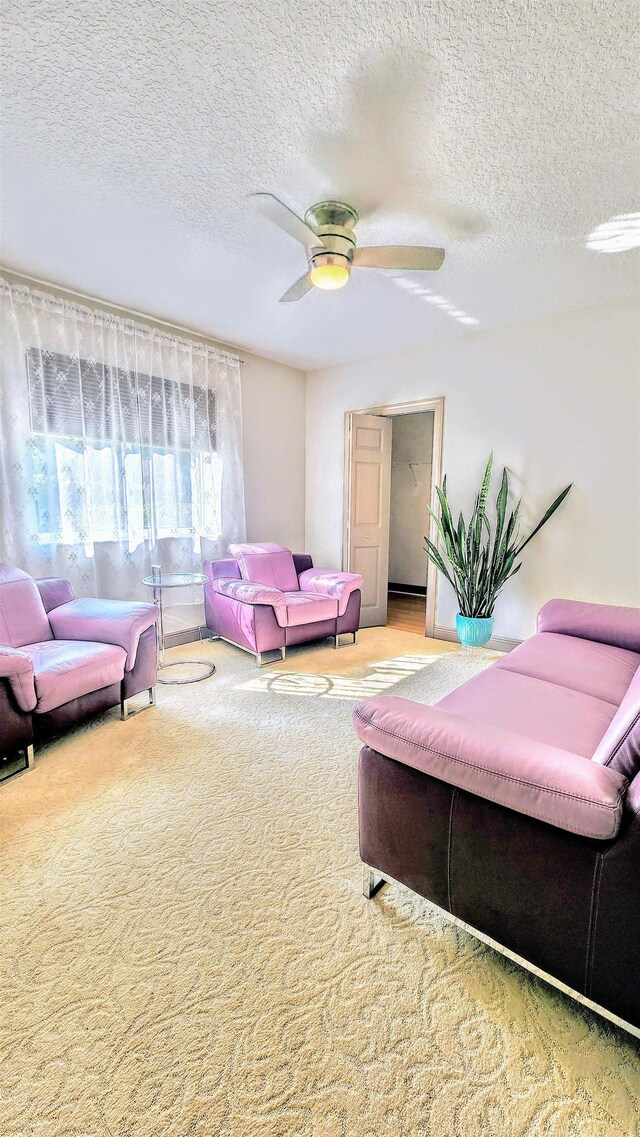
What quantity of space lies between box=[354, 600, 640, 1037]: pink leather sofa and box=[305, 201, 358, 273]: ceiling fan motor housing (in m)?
2.02

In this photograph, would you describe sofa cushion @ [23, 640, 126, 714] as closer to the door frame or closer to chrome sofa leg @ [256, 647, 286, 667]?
chrome sofa leg @ [256, 647, 286, 667]

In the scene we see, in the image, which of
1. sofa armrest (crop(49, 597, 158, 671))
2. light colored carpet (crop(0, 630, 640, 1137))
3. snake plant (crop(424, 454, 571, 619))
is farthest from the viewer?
snake plant (crop(424, 454, 571, 619))

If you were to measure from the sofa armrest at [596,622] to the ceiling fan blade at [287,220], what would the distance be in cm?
235

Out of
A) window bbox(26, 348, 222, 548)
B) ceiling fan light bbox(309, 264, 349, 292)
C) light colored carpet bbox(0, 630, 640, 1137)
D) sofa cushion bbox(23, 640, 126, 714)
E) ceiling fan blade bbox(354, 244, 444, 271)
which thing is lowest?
light colored carpet bbox(0, 630, 640, 1137)

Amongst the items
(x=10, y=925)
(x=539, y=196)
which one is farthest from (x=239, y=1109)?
(x=539, y=196)

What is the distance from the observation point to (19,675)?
196cm

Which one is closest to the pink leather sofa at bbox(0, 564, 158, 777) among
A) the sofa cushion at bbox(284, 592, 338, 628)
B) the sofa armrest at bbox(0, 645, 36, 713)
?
the sofa armrest at bbox(0, 645, 36, 713)

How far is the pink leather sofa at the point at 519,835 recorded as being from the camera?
36.7 inches

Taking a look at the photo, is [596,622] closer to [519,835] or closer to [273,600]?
[519,835]

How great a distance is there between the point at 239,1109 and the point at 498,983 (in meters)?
0.67

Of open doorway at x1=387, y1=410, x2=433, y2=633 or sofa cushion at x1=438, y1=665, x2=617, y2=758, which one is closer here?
sofa cushion at x1=438, y1=665, x2=617, y2=758

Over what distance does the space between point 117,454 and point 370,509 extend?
2439 mm

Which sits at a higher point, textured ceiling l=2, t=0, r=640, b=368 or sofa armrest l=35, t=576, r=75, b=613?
textured ceiling l=2, t=0, r=640, b=368

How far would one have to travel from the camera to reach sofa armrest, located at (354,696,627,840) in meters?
0.93
